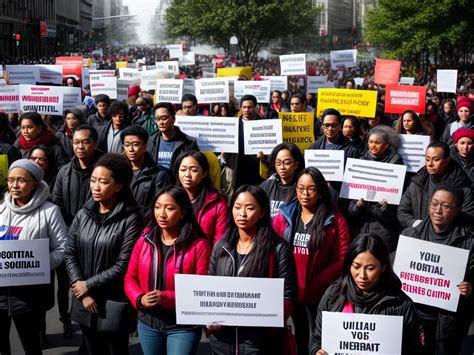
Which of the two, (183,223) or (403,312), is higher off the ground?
(183,223)

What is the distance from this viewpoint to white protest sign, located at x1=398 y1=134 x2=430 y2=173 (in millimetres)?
7625

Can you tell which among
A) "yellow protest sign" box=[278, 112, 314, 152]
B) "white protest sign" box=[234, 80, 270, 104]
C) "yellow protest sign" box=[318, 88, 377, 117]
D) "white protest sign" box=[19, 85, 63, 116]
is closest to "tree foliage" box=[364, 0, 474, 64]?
"white protest sign" box=[234, 80, 270, 104]

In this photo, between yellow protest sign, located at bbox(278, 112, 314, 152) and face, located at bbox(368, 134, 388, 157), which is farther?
yellow protest sign, located at bbox(278, 112, 314, 152)

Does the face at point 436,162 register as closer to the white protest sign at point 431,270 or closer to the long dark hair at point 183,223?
the white protest sign at point 431,270

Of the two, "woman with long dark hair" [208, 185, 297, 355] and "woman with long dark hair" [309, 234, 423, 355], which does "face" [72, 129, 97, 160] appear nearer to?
"woman with long dark hair" [208, 185, 297, 355]

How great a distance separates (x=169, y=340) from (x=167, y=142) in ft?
11.4

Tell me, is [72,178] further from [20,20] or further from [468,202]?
[20,20]

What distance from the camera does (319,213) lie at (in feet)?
16.1

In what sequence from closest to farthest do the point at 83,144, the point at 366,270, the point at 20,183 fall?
1. the point at 366,270
2. the point at 20,183
3. the point at 83,144

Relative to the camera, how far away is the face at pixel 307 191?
489cm

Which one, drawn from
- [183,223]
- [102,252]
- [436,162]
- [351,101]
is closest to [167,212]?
[183,223]

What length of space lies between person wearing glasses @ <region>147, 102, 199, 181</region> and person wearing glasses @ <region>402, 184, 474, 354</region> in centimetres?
318

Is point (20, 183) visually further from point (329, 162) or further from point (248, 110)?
point (248, 110)

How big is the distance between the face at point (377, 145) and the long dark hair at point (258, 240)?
2.41 metres
